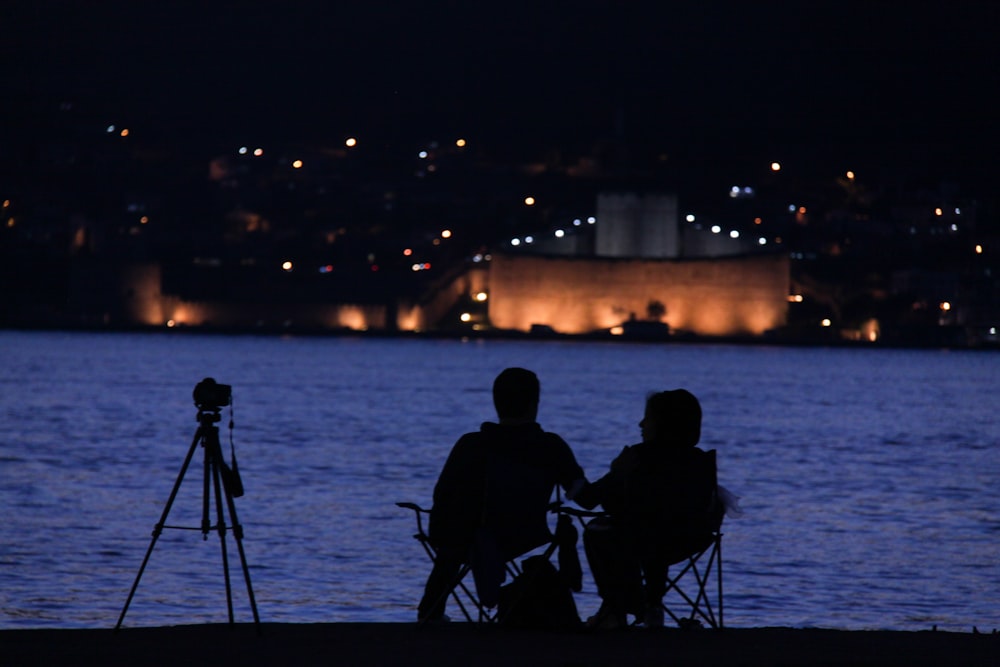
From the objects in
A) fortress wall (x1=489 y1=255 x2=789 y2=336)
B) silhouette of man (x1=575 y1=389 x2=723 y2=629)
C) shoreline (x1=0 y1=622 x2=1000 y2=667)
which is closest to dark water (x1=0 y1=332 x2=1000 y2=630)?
shoreline (x1=0 y1=622 x2=1000 y2=667)

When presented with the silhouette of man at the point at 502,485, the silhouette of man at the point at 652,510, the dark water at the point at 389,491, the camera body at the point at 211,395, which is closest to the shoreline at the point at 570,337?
the dark water at the point at 389,491

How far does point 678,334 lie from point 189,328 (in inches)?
1289

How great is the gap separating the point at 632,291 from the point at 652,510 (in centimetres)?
10567

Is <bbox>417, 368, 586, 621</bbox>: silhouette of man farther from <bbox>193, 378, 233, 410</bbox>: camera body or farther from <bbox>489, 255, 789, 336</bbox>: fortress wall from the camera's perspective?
<bbox>489, 255, 789, 336</bbox>: fortress wall

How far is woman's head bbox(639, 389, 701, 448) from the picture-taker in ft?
20.5


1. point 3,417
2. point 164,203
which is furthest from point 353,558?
point 164,203

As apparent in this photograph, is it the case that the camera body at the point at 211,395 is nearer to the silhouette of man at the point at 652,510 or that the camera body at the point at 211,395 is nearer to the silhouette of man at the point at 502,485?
the silhouette of man at the point at 502,485

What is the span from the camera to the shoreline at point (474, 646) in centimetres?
547

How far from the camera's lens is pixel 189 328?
11856 cm

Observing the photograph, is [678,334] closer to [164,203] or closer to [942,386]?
[942,386]

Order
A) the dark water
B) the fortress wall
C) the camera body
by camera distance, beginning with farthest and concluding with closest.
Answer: the fortress wall → the dark water → the camera body

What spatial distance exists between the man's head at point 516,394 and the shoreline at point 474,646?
0.76m

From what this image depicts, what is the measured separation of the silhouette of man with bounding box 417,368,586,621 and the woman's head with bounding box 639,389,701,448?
32 centimetres

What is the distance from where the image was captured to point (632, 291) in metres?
112
